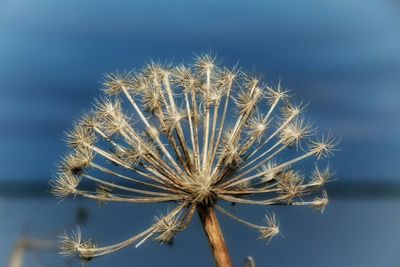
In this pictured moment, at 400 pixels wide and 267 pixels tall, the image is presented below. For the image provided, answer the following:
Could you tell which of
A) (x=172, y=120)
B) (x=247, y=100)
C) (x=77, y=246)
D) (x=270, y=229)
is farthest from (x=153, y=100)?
(x=270, y=229)

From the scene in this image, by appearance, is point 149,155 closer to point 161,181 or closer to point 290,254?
point 161,181

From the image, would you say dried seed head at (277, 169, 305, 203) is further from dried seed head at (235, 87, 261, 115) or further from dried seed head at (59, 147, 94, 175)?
dried seed head at (59, 147, 94, 175)

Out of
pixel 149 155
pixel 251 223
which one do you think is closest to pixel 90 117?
pixel 149 155

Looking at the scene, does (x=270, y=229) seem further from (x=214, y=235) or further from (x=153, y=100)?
(x=153, y=100)

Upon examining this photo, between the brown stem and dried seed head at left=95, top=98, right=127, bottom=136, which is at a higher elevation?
dried seed head at left=95, top=98, right=127, bottom=136

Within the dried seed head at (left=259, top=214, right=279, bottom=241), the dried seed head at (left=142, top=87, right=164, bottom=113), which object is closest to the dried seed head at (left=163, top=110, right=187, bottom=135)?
the dried seed head at (left=142, top=87, right=164, bottom=113)

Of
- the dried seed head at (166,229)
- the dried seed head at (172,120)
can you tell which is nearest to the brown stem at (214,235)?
the dried seed head at (166,229)

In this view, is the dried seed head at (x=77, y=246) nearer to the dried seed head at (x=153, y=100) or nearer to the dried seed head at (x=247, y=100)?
the dried seed head at (x=153, y=100)

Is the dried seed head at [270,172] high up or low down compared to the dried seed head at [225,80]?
down
